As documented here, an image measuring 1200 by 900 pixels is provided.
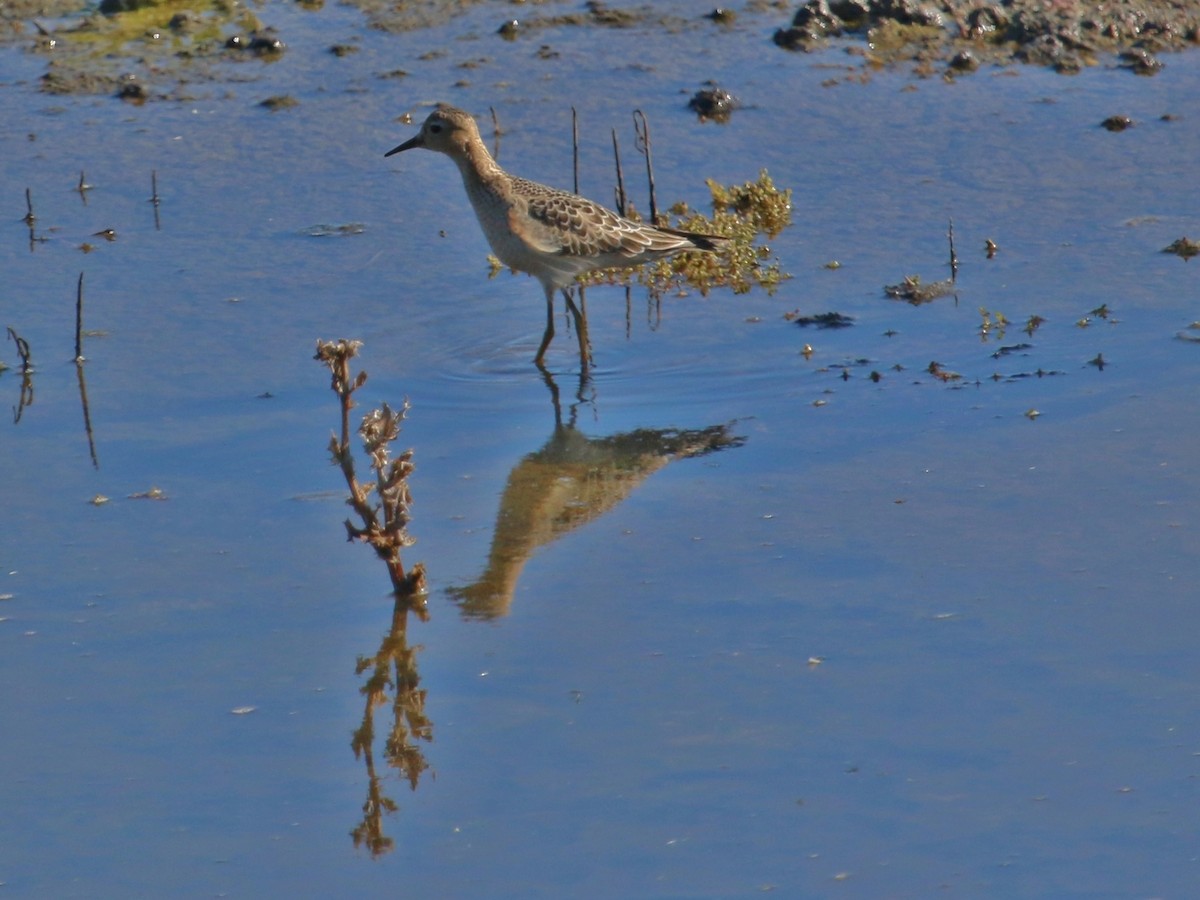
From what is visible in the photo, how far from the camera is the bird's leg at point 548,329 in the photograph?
28.5 ft

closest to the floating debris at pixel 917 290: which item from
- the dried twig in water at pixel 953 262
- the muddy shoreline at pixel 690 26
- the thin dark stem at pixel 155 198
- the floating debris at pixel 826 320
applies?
the dried twig in water at pixel 953 262

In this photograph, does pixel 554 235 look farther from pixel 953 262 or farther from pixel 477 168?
pixel 953 262

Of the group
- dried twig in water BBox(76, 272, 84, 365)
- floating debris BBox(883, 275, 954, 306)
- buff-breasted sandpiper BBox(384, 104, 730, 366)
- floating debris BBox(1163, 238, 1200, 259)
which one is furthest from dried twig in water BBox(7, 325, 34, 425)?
floating debris BBox(1163, 238, 1200, 259)

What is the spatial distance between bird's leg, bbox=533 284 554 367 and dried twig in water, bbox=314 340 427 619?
2568 millimetres

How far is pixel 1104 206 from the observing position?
1005cm

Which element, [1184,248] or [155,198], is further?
[155,198]

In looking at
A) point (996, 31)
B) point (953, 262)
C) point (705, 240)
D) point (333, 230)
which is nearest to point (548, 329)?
point (705, 240)

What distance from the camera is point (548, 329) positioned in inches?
346

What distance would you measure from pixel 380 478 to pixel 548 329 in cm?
290

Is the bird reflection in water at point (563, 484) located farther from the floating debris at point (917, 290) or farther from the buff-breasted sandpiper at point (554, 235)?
the floating debris at point (917, 290)

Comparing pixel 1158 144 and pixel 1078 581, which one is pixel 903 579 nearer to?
pixel 1078 581

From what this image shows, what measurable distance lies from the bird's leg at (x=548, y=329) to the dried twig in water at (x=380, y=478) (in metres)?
2.57

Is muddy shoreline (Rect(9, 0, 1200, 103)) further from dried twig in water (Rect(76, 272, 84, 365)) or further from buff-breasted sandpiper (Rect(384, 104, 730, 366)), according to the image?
dried twig in water (Rect(76, 272, 84, 365))

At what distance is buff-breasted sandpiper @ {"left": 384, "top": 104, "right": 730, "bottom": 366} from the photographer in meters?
8.91
